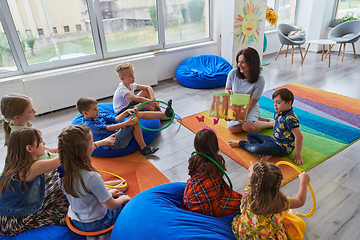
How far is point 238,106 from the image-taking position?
2.93m

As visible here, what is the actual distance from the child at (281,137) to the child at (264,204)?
97 centimetres

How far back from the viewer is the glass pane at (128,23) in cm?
454

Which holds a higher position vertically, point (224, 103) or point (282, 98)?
point (282, 98)

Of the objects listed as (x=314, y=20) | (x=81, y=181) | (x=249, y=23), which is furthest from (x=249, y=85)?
(x=314, y=20)

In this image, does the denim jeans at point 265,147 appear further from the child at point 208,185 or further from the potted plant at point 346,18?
the potted plant at point 346,18

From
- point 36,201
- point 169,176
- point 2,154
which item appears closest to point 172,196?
point 169,176

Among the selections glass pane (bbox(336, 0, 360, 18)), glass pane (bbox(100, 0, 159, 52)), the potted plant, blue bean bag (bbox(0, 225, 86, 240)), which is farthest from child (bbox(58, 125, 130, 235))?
glass pane (bbox(336, 0, 360, 18))

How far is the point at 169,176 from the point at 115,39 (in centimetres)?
334

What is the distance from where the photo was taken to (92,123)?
2568 millimetres

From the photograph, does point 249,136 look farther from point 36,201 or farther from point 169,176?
point 36,201

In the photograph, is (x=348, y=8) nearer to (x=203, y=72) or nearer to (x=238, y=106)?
(x=203, y=72)

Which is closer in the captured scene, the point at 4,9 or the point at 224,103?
the point at 224,103

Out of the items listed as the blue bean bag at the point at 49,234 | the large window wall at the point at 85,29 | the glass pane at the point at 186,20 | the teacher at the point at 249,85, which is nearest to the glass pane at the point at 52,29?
the large window wall at the point at 85,29

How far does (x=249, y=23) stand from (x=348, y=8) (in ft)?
12.2
